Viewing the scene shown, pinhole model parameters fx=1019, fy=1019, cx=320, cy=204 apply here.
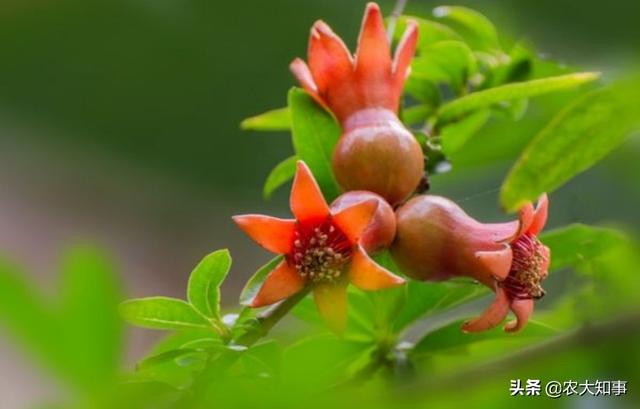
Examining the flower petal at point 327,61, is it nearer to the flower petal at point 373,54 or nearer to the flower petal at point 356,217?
the flower petal at point 373,54

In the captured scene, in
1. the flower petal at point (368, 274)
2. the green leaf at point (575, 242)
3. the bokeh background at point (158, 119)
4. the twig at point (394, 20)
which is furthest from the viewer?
the bokeh background at point (158, 119)

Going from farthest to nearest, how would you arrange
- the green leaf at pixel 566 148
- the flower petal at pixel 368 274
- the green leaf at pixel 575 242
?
the green leaf at pixel 575 242, the flower petal at pixel 368 274, the green leaf at pixel 566 148

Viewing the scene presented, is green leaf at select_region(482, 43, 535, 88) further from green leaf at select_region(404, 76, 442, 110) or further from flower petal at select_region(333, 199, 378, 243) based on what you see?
flower petal at select_region(333, 199, 378, 243)

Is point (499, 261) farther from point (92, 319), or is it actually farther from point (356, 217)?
point (92, 319)

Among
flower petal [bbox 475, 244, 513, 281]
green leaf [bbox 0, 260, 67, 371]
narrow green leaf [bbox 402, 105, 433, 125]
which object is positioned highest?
narrow green leaf [bbox 402, 105, 433, 125]

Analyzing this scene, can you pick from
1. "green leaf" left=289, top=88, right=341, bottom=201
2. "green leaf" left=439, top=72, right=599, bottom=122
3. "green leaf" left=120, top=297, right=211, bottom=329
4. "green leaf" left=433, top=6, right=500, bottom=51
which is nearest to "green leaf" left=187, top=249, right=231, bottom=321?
"green leaf" left=120, top=297, right=211, bottom=329

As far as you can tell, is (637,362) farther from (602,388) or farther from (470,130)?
(470,130)

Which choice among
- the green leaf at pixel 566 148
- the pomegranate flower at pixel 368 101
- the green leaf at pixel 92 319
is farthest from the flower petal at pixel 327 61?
the green leaf at pixel 92 319

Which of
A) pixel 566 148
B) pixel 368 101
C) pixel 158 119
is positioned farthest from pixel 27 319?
pixel 158 119

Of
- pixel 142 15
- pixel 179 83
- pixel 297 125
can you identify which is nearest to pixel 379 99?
pixel 297 125

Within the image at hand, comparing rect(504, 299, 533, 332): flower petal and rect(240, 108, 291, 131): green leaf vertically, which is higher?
rect(240, 108, 291, 131): green leaf
